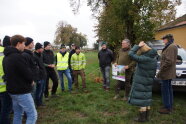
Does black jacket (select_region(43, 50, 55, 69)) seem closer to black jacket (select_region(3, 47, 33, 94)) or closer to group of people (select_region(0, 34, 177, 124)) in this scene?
group of people (select_region(0, 34, 177, 124))

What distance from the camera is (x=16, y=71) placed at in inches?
129

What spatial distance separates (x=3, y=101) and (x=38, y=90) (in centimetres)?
189

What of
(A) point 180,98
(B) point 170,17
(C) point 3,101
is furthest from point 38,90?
(B) point 170,17

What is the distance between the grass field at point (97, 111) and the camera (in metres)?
4.75

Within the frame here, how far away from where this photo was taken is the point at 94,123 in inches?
183

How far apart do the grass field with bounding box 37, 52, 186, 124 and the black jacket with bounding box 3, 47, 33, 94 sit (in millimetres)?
1763

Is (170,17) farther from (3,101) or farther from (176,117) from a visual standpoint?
(3,101)

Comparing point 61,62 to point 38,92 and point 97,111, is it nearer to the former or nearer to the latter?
point 38,92

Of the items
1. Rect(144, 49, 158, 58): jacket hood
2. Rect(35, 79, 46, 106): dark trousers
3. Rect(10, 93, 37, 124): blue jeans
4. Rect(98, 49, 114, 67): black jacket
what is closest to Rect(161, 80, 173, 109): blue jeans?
Rect(144, 49, 158, 58): jacket hood

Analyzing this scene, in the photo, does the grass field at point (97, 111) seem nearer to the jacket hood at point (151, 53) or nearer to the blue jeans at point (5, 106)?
the blue jeans at point (5, 106)

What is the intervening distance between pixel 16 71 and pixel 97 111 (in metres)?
2.89

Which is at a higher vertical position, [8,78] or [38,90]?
[8,78]

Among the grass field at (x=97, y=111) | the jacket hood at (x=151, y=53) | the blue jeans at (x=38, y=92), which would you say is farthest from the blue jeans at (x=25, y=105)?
the jacket hood at (x=151, y=53)

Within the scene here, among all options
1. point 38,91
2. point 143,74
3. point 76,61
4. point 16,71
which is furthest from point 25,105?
point 76,61
